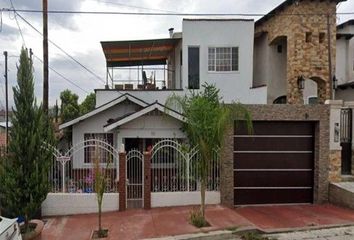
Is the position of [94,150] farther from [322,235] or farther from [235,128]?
[322,235]

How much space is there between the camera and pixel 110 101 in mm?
15984

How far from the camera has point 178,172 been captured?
11969 mm

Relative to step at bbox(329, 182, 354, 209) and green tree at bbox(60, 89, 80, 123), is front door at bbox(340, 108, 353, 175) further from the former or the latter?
green tree at bbox(60, 89, 80, 123)

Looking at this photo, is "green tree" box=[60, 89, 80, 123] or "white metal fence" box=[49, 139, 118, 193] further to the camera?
"green tree" box=[60, 89, 80, 123]

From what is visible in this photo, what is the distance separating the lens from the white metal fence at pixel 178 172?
38.4 feet

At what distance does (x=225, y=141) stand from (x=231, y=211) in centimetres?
221

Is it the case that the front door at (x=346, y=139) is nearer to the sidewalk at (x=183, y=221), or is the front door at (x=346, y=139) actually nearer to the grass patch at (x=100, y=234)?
the sidewalk at (x=183, y=221)

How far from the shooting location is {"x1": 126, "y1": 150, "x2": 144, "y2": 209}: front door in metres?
11.7

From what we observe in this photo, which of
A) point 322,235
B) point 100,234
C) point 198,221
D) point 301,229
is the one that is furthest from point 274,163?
point 100,234

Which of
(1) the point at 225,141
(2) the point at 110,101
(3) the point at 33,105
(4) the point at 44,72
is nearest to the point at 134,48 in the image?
(2) the point at 110,101

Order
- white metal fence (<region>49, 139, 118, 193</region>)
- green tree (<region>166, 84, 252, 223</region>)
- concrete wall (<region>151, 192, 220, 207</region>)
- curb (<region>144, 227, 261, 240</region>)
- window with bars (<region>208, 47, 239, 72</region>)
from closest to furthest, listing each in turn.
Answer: curb (<region>144, 227, 261, 240</region>)
green tree (<region>166, 84, 252, 223</region>)
white metal fence (<region>49, 139, 118, 193</region>)
concrete wall (<region>151, 192, 220, 207</region>)
window with bars (<region>208, 47, 239, 72</region>)

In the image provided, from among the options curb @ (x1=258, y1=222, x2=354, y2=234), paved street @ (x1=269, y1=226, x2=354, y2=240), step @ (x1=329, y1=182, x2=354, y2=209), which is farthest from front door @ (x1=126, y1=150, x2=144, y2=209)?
step @ (x1=329, y1=182, x2=354, y2=209)

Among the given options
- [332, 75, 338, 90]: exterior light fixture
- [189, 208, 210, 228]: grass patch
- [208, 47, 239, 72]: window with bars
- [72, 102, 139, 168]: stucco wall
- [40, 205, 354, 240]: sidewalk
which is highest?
[208, 47, 239, 72]: window with bars

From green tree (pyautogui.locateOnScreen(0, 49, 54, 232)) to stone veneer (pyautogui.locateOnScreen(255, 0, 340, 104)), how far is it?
13.7m
